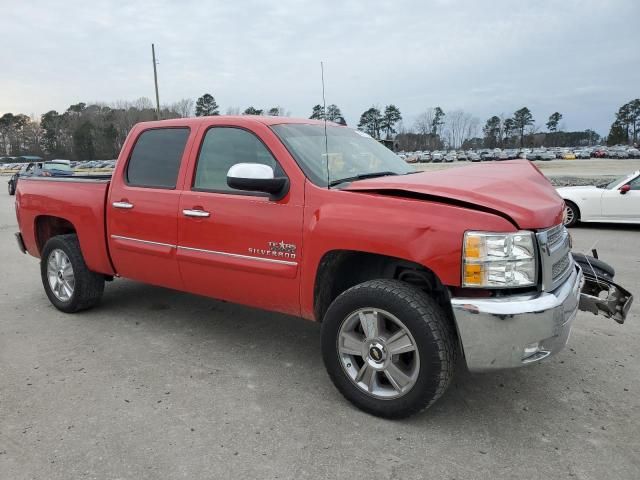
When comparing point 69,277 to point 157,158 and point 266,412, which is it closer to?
point 157,158

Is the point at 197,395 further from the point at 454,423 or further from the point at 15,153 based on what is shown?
the point at 15,153

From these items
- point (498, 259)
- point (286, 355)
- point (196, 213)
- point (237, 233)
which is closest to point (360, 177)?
point (237, 233)

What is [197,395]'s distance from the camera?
3.43 m

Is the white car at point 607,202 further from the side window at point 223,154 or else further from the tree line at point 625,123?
the tree line at point 625,123

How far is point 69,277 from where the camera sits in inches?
201

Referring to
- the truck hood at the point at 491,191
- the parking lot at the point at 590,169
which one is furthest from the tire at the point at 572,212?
the truck hood at the point at 491,191

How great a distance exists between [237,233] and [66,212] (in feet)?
7.42

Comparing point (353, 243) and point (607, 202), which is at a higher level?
point (353, 243)

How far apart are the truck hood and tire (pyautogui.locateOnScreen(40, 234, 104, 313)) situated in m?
3.05

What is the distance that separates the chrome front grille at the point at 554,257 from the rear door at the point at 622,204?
8217 mm

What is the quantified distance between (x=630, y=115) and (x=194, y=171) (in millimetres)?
126269

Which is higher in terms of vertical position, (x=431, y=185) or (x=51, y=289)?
(x=431, y=185)

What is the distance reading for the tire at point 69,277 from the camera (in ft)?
16.4

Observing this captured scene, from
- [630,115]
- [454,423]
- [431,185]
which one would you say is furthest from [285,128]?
[630,115]
